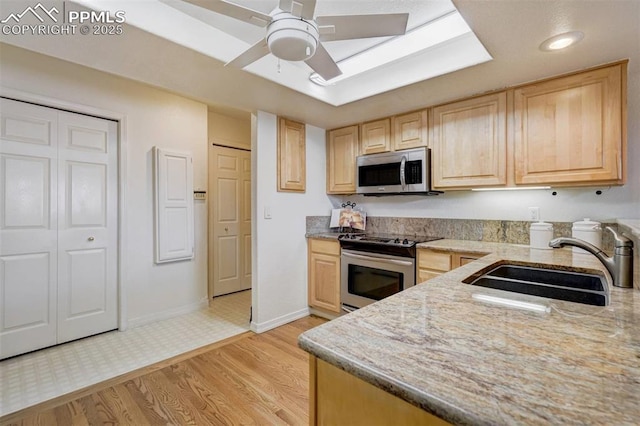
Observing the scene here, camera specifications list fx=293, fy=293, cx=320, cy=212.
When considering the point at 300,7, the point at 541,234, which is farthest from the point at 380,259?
the point at 300,7

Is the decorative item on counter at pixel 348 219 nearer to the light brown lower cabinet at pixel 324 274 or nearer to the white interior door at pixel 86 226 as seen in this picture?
the light brown lower cabinet at pixel 324 274

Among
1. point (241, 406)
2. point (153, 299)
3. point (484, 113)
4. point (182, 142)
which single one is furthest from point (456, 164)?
point (153, 299)

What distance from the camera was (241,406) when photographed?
1789 mm

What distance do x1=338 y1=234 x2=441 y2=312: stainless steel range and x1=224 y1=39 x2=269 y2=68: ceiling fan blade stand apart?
1761mm

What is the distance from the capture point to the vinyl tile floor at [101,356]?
1943mm

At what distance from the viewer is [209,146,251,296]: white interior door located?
3934 millimetres

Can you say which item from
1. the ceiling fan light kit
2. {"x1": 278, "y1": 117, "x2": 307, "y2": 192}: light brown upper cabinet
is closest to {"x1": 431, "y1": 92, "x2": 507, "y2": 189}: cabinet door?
{"x1": 278, "y1": 117, "x2": 307, "y2": 192}: light brown upper cabinet

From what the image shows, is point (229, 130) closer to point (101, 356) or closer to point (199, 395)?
point (101, 356)

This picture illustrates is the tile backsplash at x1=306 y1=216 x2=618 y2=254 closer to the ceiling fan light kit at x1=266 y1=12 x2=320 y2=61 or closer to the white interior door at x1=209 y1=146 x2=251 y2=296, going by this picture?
the white interior door at x1=209 y1=146 x2=251 y2=296

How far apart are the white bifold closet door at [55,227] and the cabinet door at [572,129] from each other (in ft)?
11.7

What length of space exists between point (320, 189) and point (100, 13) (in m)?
2.40

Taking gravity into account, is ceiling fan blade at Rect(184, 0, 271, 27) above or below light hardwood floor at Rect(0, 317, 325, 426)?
above

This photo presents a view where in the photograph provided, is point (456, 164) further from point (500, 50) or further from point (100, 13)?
point (100, 13)

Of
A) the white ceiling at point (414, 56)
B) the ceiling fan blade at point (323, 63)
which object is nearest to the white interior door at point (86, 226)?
the white ceiling at point (414, 56)
